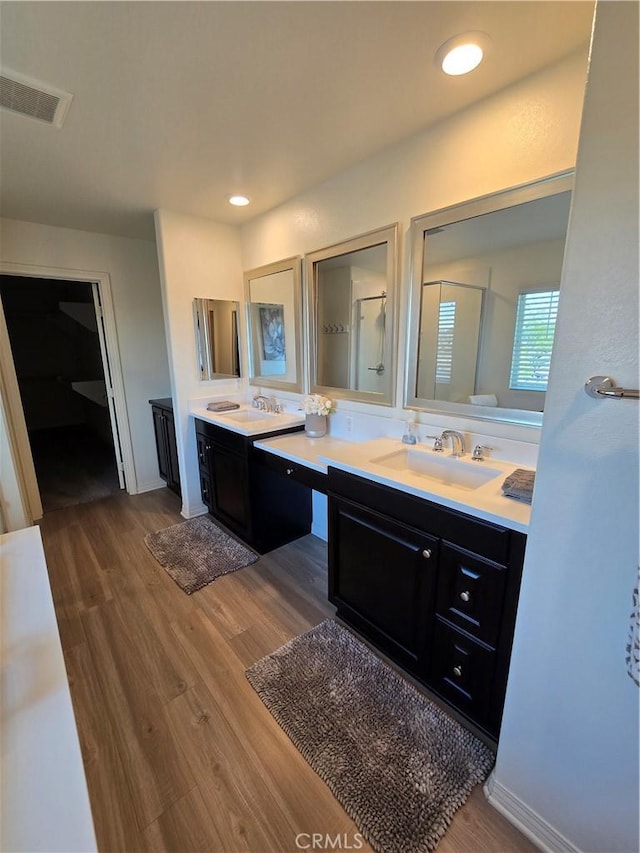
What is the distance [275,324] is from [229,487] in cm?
134

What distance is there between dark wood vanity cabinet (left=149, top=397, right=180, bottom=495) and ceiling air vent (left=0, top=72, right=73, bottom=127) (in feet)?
6.66

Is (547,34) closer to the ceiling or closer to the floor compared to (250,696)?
closer to the ceiling

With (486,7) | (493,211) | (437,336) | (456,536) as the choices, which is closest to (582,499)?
(456,536)

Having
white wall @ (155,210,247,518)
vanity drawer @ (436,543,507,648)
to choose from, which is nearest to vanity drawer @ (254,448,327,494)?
vanity drawer @ (436,543,507,648)

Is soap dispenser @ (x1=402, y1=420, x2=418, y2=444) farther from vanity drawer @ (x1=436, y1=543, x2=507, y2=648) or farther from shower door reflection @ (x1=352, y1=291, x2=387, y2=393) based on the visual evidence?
vanity drawer @ (x1=436, y1=543, x2=507, y2=648)

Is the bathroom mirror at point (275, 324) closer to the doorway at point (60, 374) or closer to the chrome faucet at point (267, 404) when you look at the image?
the chrome faucet at point (267, 404)

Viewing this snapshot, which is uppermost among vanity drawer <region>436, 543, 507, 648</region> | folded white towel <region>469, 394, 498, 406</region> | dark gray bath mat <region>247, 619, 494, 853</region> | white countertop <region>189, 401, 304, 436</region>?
folded white towel <region>469, 394, 498, 406</region>

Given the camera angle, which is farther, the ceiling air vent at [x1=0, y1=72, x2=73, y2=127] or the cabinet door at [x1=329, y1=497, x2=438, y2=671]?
the cabinet door at [x1=329, y1=497, x2=438, y2=671]

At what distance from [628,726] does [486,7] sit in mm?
2020

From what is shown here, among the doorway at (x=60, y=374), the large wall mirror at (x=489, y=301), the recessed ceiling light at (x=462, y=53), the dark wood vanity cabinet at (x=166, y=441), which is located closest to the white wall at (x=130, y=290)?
the dark wood vanity cabinet at (x=166, y=441)

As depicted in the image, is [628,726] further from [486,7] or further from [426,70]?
[426,70]

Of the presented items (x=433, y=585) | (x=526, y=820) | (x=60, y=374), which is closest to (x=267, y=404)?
(x=433, y=585)

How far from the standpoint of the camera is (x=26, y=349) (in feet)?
19.3

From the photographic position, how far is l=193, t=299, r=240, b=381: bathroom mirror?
288 centimetres
